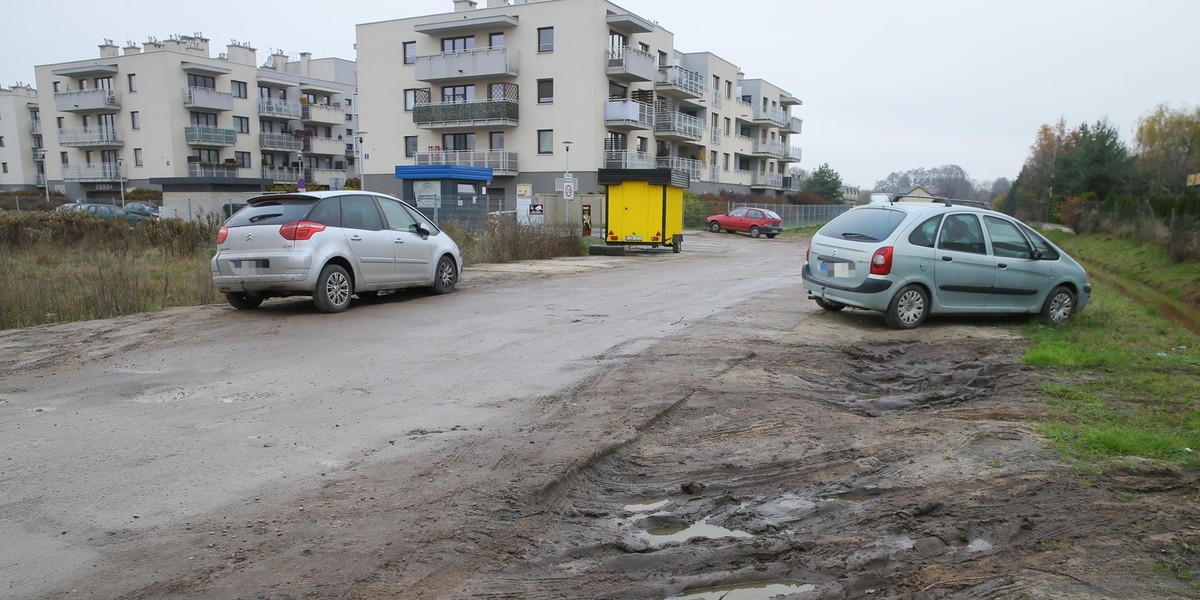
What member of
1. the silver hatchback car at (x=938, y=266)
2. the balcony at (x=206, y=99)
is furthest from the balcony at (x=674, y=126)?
the silver hatchback car at (x=938, y=266)

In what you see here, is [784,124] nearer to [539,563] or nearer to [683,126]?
[683,126]

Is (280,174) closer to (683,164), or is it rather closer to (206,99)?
(206,99)

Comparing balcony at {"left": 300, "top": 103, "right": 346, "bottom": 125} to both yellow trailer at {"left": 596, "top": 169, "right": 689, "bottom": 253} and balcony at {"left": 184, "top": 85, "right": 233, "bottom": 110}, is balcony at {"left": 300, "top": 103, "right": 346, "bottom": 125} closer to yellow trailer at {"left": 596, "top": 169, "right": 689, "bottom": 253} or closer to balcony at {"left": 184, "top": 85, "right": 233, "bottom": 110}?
balcony at {"left": 184, "top": 85, "right": 233, "bottom": 110}

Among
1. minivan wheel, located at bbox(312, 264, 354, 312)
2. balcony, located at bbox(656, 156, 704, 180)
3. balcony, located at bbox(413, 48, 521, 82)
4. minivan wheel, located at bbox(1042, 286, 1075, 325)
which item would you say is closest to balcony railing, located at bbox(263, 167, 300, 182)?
balcony, located at bbox(413, 48, 521, 82)

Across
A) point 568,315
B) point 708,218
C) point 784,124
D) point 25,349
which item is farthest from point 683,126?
point 25,349

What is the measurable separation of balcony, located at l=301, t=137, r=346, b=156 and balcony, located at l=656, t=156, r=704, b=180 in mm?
35207

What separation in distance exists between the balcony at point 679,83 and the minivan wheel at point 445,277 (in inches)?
1785

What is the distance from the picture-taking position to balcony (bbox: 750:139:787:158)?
77.1 meters

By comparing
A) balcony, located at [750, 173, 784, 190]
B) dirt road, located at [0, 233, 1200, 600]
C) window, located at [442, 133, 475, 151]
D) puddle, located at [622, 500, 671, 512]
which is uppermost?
window, located at [442, 133, 475, 151]

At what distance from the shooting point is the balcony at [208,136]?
65.2m

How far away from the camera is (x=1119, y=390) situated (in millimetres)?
6926

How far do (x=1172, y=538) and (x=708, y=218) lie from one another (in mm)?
45624

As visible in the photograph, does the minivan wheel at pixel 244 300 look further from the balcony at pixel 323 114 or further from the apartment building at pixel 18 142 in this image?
the apartment building at pixel 18 142

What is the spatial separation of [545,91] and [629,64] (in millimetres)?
5397
